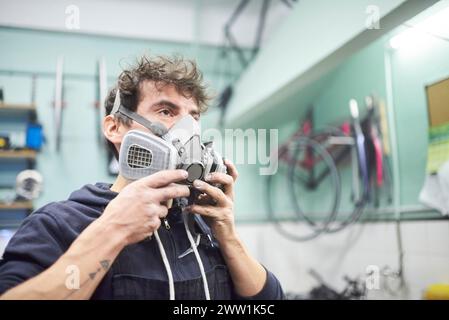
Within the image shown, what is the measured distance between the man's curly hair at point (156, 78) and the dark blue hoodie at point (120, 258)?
0.20 meters

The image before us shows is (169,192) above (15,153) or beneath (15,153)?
beneath

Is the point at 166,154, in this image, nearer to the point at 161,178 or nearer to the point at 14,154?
the point at 161,178

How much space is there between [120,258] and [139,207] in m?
0.15

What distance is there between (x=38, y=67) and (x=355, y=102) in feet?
6.06

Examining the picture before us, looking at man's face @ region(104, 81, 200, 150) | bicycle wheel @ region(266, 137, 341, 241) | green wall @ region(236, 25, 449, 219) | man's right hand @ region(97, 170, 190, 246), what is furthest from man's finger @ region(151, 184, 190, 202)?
bicycle wheel @ region(266, 137, 341, 241)

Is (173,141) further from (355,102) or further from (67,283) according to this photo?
(355,102)

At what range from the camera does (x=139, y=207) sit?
0.64 metres

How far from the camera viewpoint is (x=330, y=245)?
2.33 m

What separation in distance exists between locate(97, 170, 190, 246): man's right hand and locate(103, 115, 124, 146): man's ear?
266mm

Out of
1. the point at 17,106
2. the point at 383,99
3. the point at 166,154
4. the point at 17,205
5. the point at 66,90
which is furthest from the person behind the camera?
the point at 383,99

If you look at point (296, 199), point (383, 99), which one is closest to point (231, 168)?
point (383, 99)

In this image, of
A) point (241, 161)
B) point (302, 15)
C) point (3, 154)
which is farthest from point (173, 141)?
point (302, 15)

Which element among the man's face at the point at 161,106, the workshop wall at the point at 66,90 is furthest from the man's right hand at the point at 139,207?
the workshop wall at the point at 66,90

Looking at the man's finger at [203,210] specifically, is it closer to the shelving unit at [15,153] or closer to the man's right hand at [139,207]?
the man's right hand at [139,207]
